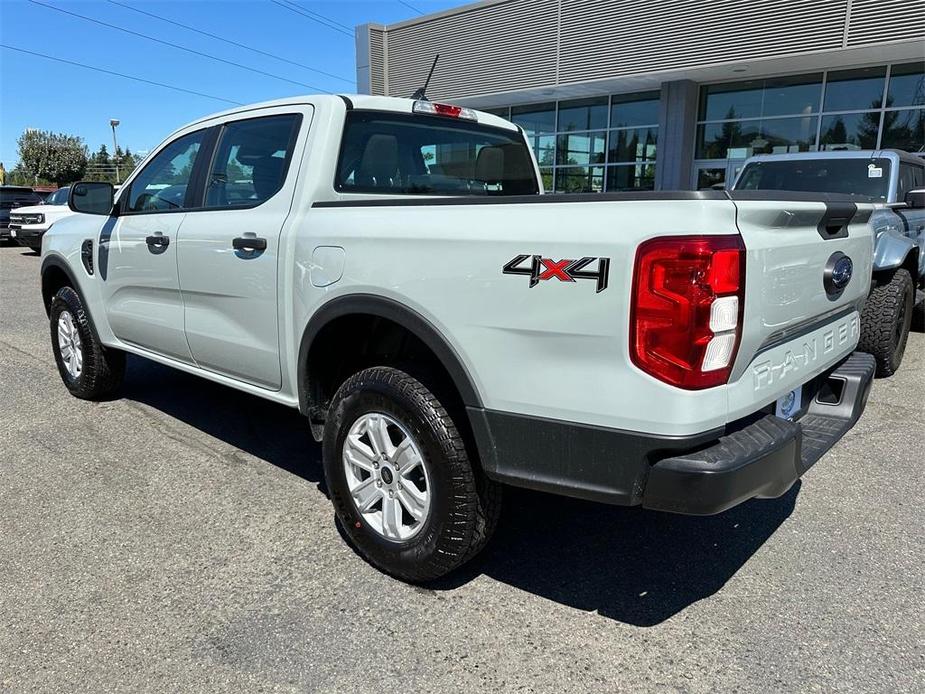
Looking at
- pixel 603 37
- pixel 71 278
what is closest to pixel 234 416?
pixel 71 278

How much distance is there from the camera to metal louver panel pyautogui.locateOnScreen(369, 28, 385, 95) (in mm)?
22391

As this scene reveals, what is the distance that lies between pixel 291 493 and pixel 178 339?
1.13 meters

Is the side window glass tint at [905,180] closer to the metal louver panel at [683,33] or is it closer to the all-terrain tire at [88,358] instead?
the all-terrain tire at [88,358]

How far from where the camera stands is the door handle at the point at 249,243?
319cm

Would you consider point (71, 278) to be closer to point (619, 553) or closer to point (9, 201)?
point (619, 553)

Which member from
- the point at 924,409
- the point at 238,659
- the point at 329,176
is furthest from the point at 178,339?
the point at 924,409

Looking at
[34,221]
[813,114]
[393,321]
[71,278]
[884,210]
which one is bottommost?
[34,221]

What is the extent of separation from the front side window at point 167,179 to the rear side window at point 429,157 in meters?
1.11

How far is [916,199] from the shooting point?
584 cm

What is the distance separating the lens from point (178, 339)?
3.98m

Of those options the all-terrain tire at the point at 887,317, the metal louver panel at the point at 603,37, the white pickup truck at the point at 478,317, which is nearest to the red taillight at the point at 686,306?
the white pickup truck at the point at 478,317

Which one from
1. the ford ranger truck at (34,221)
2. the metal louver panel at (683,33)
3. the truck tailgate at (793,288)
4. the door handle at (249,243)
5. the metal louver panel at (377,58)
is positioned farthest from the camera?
the metal louver panel at (377,58)

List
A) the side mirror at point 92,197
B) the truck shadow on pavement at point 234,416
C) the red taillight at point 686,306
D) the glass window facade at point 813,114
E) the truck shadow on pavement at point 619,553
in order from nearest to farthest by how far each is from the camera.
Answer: the red taillight at point 686,306 < the truck shadow on pavement at point 619,553 < the truck shadow on pavement at point 234,416 < the side mirror at point 92,197 < the glass window facade at point 813,114

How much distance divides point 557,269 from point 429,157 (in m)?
1.94
